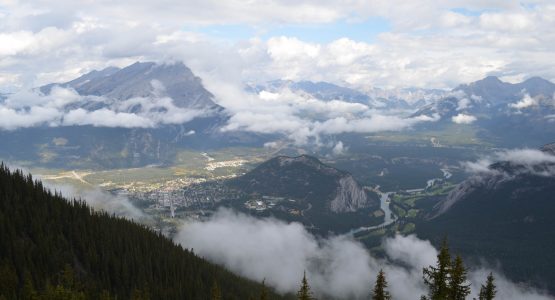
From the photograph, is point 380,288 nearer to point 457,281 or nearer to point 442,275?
point 442,275

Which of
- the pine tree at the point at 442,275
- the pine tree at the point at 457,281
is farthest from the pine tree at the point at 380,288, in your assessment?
the pine tree at the point at 457,281

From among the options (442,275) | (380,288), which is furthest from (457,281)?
(380,288)

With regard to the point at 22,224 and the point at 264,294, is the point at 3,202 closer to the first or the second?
the point at 22,224

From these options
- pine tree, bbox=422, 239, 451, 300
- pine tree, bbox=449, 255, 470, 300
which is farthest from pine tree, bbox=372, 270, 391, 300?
pine tree, bbox=449, 255, 470, 300

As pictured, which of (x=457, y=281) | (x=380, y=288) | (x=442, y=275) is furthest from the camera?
(x=380, y=288)

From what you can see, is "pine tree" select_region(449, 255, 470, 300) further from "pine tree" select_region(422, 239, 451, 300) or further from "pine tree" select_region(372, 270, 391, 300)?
"pine tree" select_region(372, 270, 391, 300)

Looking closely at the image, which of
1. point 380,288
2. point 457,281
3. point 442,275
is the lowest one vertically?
point 380,288

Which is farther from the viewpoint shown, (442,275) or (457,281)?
(442,275)

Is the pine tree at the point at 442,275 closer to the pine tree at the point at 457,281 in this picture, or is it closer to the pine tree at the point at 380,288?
the pine tree at the point at 457,281
